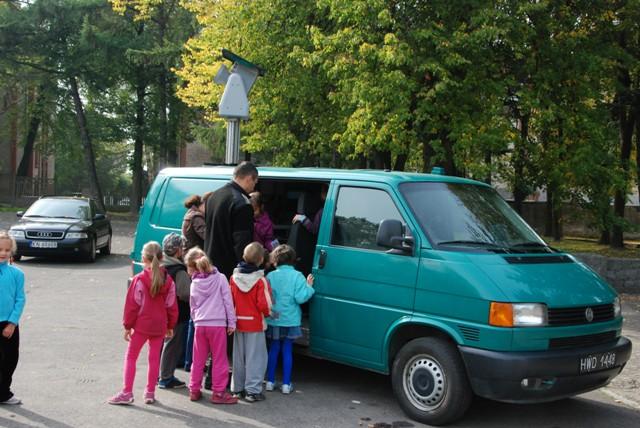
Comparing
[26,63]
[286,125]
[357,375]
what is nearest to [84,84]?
[26,63]

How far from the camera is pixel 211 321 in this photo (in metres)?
6.24

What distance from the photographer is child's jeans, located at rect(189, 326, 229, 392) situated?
627 centimetres

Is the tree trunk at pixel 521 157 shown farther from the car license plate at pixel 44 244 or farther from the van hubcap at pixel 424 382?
the van hubcap at pixel 424 382

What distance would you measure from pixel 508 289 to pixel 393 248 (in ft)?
3.45

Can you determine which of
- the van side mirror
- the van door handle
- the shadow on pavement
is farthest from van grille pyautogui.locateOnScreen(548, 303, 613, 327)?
the shadow on pavement

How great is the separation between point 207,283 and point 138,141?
3279 centimetres

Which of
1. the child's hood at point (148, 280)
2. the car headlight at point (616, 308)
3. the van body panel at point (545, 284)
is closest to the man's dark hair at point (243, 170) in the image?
the child's hood at point (148, 280)

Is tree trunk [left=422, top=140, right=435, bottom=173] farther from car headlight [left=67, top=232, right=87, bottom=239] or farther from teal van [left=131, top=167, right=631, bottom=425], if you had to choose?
teal van [left=131, top=167, right=631, bottom=425]

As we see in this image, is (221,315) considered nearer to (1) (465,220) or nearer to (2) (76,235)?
(1) (465,220)

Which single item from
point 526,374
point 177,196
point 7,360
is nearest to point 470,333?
point 526,374

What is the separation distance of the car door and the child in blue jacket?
8.36 ft

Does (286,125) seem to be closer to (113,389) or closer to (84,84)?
(113,389)

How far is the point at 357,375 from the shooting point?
7.54m

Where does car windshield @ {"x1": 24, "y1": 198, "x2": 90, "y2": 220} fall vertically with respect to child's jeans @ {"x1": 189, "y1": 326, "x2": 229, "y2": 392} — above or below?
above
